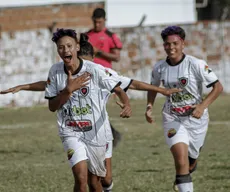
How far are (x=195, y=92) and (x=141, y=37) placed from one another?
52.1ft

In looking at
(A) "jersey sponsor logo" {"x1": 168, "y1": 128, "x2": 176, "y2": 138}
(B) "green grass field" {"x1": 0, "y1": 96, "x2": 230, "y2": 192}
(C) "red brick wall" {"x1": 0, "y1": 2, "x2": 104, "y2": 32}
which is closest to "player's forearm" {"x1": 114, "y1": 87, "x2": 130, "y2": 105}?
(A) "jersey sponsor logo" {"x1": 168, "y1": 128, "x2": 176, "y2": 138}

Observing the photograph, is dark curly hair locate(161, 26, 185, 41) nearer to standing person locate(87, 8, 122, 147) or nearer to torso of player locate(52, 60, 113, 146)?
torso of player locate(52, 60, 113, 146)

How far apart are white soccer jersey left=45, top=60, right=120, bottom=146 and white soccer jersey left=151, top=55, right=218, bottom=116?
1056 mm

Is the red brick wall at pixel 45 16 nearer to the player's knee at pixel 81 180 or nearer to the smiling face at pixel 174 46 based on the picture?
the smiling face at pixel 174 46

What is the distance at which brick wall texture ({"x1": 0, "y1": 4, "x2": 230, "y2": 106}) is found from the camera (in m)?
23.5

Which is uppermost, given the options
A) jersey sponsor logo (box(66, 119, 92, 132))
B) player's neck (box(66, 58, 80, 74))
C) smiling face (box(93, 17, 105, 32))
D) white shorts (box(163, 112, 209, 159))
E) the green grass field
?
smiling face (box(93, 17, 105, 32))

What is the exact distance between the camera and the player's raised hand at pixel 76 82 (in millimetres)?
7211

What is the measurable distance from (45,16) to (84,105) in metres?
19.8

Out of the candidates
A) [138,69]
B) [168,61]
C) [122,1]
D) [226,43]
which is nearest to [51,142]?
[168,61]

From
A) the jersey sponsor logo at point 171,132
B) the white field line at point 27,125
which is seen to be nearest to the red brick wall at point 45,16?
the white field line at point 27,125

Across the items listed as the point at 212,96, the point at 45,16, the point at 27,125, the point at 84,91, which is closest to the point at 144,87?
the point at 84,91

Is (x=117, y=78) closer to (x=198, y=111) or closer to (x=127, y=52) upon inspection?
(x=198, y=111)

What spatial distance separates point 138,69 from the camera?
24.1m

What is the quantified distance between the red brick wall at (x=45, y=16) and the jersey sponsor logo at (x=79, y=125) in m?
19.2
